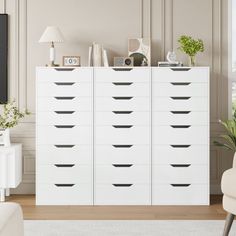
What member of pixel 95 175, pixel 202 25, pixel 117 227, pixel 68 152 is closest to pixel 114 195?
pixel 95 175

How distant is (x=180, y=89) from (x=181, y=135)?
41cm

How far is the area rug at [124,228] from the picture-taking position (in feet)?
12.5

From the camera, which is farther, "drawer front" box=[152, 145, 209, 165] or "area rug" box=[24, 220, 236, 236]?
"drawer front" box=[152, 145, 209, 165]

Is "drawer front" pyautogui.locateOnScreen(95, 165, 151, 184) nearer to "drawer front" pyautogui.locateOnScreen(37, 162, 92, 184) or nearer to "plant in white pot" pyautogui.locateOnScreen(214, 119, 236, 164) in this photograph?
"drawer front" pyautogui.locateOnScreen(37, 162, 92, 184)

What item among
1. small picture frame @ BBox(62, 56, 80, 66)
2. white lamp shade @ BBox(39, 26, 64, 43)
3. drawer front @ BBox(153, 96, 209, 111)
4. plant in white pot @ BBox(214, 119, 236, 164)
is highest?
white lamp shade @ BBox(39, 26, 64, 43)

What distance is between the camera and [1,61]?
5.32 meters

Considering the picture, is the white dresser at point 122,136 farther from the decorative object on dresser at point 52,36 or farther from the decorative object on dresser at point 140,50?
the decorative object on dresser at point 140,50

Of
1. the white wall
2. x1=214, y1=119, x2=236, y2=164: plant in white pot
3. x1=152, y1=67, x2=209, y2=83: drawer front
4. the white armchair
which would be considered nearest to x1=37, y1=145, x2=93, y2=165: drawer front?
the white wall

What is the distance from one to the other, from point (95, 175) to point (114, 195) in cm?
25

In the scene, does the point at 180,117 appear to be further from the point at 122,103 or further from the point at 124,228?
→ the point at 124,228

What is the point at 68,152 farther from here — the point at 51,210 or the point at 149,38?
the point at 149,38

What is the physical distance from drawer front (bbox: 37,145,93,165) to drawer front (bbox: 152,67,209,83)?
88 centimetres

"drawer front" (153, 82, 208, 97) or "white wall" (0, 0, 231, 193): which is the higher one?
"white wall" (0, 0, 231, 193)

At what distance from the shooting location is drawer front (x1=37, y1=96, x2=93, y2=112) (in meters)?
4.84
